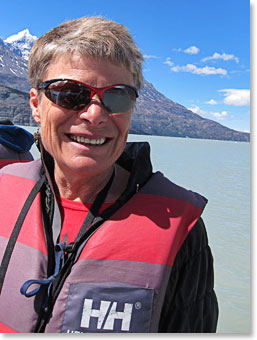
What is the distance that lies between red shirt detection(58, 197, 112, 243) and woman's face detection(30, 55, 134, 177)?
21cm

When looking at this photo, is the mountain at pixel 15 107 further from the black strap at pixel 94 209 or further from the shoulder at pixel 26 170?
the black strap at pixel 94 209

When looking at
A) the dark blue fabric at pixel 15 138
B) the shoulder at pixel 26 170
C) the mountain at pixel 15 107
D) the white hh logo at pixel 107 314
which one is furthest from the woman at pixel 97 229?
the mountain at pixel 15 107

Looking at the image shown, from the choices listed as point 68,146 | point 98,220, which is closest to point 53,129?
point 68,146

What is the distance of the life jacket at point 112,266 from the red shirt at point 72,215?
44 mm

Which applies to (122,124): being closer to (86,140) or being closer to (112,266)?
(86,140)

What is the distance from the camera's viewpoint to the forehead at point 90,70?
1611 mm

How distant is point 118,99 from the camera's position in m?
1.66

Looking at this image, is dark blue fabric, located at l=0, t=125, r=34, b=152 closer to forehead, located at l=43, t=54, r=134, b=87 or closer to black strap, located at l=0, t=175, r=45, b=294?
black strap, located at l=0, t=175, r=45, b=294

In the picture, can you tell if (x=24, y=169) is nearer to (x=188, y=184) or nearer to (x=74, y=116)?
(x=74, y=116)

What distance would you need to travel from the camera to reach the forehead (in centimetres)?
161

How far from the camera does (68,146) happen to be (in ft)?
5.61

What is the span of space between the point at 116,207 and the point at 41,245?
1.36 ft

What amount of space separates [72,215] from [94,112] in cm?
55

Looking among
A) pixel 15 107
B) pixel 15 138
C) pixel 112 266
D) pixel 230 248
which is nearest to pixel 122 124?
pixel 112 266
